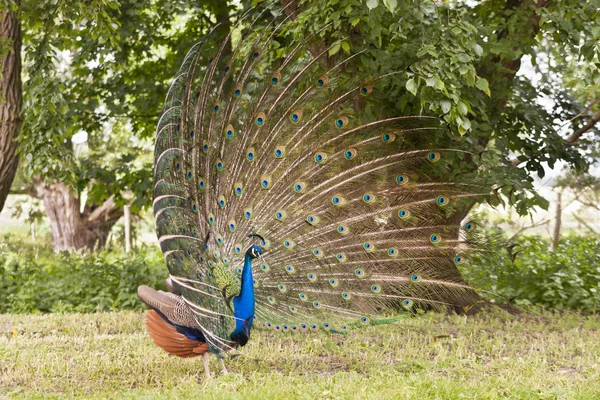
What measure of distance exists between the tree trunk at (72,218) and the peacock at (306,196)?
11.1m

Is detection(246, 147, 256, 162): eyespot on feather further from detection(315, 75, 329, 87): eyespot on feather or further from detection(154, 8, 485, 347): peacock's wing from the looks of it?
detection(315, 75, 329, 87): eyespot on feather

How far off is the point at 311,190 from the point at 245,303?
46.2 inches

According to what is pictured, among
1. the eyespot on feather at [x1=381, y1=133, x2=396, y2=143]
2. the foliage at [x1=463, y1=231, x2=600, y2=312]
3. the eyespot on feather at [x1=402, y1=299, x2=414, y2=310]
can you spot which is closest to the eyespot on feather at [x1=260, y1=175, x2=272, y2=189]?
the eyespot on feather at [x1=381, y1=133, x2=396, y2=143]

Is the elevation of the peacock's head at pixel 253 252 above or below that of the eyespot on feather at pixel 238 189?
below

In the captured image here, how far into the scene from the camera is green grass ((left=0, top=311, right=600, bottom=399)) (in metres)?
5.09

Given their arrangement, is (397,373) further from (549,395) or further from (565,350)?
(565,350)

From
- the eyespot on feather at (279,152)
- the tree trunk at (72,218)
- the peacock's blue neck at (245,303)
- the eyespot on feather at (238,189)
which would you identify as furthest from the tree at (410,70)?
the tree trunk at (72,218)

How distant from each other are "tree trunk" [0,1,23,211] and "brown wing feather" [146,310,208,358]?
13.6 ft

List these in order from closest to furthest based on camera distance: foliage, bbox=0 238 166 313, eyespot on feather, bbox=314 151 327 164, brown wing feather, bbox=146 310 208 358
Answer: brown wing feather, bbox=146 310 208 358
eyespot on feather, bbox=314 151 327 164
foliage, bbox=0 238 166 313

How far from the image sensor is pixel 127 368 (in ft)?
19.7

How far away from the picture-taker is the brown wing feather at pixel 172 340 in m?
5.57

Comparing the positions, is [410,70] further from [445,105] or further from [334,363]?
[334,363]

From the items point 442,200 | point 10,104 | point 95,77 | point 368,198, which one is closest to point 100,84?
point 95,77

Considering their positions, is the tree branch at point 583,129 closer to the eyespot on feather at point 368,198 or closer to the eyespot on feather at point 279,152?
the eyespot on feather at point 368,198
